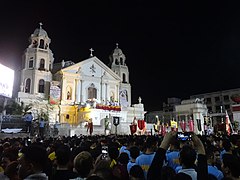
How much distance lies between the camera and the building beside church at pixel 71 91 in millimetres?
34562

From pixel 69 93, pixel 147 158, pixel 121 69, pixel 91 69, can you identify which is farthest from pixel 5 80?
pixel 121 69

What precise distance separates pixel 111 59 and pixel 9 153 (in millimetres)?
45188

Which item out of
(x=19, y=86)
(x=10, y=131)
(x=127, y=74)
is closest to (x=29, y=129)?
(x=10, y=131)

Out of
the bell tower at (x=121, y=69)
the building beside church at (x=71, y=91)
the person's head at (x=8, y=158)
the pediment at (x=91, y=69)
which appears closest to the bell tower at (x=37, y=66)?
the building beside church at (x=71, y=91)

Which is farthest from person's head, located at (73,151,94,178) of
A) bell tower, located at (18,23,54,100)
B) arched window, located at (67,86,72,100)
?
arched window, located at (67,86,72,100)

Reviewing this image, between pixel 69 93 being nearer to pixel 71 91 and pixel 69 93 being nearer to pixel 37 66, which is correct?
pixel 71 91

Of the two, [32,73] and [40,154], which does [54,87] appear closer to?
[32,73]

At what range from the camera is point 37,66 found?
3728 cm

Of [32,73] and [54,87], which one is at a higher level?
[32,73]

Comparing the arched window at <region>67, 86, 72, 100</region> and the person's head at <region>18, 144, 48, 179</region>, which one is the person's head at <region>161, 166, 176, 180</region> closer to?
the person's head at <region>18, 144, 48, 179</region>

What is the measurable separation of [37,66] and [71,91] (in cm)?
729

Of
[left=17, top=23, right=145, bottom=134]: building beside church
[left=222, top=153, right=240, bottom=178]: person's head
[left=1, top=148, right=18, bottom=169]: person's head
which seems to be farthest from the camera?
[left=17, top=23, right=145, bottom=134]: building beside church

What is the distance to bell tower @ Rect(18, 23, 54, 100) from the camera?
119 feet

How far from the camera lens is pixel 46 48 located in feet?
130
